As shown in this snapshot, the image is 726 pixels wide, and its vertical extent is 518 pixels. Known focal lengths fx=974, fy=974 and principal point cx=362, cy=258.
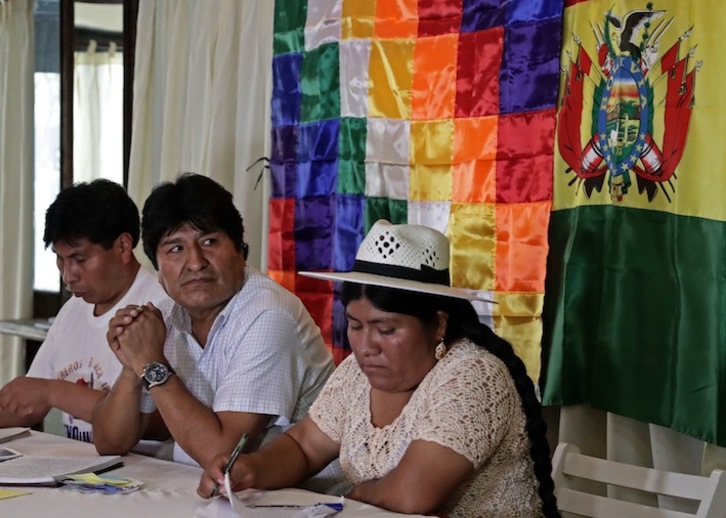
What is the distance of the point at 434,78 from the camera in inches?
116

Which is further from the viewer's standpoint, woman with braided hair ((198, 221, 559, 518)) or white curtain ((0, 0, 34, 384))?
white curtain ((0, 0, 34, 384))

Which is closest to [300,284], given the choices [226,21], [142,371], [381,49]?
[381,49]

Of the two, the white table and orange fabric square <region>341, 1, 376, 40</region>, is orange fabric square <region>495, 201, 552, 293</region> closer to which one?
orange fabric square <region>341, 1, 376, 40</region>

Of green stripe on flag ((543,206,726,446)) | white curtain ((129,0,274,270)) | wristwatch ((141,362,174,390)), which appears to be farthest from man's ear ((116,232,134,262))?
green stripe on flag ((543,206,726,446))

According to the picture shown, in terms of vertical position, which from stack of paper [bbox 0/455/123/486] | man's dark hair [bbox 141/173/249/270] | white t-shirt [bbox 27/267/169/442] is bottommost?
stack of paper [bbox 0/455/123/486]

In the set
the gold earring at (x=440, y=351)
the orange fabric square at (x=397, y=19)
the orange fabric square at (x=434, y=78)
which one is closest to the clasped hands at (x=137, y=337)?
the gold earring at (x=440, y=351)

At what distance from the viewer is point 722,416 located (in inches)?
89.0

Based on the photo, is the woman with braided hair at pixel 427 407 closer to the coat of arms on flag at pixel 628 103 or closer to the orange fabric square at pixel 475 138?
the coat of arms on flag at pixel 628 103

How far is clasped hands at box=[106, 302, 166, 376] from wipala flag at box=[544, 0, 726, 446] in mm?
1072

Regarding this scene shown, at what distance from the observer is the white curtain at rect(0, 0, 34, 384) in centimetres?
482

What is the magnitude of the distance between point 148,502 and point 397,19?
73.9 inches

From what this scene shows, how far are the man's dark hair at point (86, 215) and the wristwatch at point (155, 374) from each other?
617mm

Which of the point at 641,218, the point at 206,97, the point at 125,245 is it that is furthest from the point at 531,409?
the point at 206,97

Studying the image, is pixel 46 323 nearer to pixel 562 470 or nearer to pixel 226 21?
pixel 226 21
